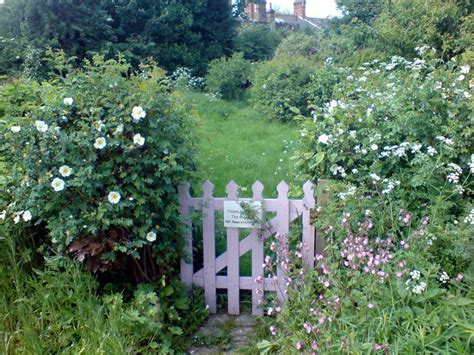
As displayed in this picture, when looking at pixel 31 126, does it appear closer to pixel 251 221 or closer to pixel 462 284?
pixel 251 221

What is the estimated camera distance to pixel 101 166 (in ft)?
9.41

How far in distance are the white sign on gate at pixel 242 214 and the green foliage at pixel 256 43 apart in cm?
1513

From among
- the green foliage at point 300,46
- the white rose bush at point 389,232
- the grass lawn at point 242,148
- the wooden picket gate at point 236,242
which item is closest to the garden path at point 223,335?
the wooden picket gate at point 236,242

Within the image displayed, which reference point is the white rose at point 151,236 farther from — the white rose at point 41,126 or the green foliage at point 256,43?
the green foliage at point 256,43

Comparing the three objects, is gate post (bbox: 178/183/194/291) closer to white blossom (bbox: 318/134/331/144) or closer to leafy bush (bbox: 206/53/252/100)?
white blossom (bbox: 318/134/331/144)

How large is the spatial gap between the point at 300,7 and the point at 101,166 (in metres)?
31.8

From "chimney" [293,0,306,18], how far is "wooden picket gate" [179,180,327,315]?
1232 inches

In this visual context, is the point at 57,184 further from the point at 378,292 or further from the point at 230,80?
the point at 230,80

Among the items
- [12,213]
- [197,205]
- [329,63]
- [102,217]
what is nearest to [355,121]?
[197,205]

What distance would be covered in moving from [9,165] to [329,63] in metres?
7.64

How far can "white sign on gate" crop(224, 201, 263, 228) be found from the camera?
10.2ft

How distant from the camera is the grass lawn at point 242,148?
16.0 ft

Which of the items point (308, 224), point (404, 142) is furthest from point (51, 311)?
point (404, 142)

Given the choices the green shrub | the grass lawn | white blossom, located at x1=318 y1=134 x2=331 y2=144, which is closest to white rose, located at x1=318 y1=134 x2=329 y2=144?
white blossom, located at x1=318 y1=134 x2=331 y2=144
